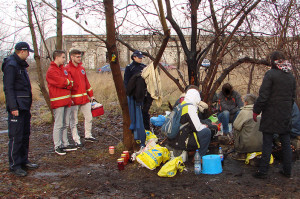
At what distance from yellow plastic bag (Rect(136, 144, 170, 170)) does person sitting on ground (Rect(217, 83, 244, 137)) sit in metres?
2.18

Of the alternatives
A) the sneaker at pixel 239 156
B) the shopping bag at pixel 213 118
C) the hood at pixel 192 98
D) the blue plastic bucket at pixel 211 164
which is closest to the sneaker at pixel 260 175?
the blue plastic bucket at pixel 211 164

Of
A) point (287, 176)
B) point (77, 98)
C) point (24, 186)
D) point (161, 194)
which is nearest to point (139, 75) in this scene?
point (77, 98)

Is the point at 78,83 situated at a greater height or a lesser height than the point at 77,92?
greater

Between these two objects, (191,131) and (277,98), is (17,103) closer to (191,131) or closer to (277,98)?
(191,131)

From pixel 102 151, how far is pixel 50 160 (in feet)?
3.21

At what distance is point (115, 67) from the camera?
5.31m

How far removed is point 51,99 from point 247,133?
357cm

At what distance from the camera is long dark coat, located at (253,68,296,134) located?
4172 millimetres

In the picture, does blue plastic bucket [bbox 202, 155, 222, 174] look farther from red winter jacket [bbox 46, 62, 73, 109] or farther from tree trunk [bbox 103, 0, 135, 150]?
red winter jacket [bbox 46, 62, 73, 109]

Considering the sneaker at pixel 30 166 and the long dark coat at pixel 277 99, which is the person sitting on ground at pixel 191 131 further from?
the sneaker at pixel 30 166

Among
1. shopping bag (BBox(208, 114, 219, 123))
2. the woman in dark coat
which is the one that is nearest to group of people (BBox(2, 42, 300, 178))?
the woman in dark coat

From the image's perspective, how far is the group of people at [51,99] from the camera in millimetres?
4539

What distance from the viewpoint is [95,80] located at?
48.6 feet

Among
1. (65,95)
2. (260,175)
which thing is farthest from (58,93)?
(260,175)
